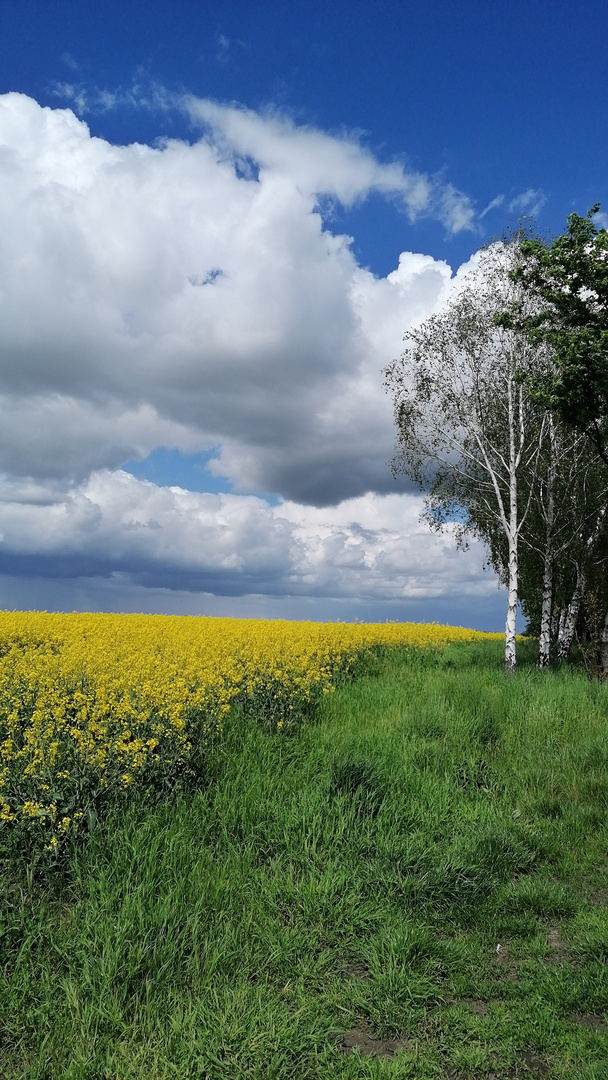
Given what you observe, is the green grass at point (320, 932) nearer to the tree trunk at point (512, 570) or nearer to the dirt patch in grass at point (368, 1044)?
the dirt patch in grass at point (368, 1044)

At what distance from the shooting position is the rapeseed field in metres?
6.06

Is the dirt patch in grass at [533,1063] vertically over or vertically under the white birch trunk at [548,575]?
under

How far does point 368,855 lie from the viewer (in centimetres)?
657

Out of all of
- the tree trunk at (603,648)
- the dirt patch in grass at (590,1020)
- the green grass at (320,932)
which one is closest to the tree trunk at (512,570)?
the tree trunk at (603,648)

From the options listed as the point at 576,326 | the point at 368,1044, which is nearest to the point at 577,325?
the point at 576,326

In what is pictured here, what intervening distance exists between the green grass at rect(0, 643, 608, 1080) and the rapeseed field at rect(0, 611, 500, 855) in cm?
37

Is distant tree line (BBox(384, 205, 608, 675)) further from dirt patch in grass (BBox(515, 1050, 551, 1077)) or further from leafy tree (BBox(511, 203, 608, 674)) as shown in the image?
dirt patch in grass (BBox(515, 1050, 551, 1077))

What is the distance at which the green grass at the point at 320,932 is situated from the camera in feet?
14.6

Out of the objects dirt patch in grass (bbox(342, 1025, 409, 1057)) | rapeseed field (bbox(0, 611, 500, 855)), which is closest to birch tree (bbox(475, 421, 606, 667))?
rapeseed field (bbox(0, 611, 500, 855))

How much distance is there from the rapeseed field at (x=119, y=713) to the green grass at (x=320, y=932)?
1.22ft

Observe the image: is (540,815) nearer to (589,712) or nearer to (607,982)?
(607,982)

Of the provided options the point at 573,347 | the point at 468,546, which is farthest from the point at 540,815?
the point at 468,546

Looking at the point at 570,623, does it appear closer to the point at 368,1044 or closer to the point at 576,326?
the point at 576,326

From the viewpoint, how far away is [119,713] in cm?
745
